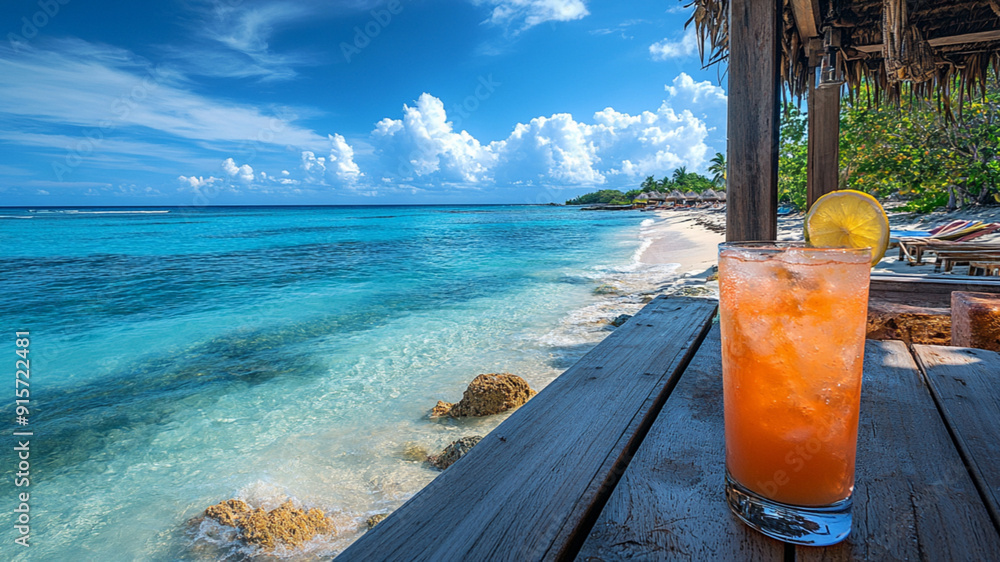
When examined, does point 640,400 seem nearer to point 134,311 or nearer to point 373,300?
point 373,300

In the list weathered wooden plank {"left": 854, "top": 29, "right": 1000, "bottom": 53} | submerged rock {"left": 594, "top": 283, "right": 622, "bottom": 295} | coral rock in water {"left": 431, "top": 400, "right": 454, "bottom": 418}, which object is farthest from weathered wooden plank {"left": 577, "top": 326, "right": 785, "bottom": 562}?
submerged rock {"left": 594, "top": 283, "right": 622, "bottom": 295}

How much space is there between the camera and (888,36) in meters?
2.78

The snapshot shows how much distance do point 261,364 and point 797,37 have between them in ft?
22.6

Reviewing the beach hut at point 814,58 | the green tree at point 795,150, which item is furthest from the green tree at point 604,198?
the beach hut at point 814,58

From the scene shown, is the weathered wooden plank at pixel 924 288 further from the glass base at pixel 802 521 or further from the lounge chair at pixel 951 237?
the lounge chair at pixel 951 237

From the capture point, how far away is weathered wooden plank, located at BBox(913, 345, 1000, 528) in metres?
0.67

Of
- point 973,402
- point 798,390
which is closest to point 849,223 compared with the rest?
point 798,390

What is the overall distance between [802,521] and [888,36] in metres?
3.42

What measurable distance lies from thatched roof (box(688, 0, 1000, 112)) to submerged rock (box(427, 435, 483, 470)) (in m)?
2.81

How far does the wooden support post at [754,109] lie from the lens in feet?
6.73

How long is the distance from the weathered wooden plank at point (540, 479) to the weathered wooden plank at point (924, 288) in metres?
1.81

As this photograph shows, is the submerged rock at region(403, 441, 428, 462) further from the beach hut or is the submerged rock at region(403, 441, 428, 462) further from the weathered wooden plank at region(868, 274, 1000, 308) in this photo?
the weathered wooden plank at region(868, 274, 1000, 308)

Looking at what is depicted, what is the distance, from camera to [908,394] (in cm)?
95

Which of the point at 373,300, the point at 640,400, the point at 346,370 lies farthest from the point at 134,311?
the point at 640,400
